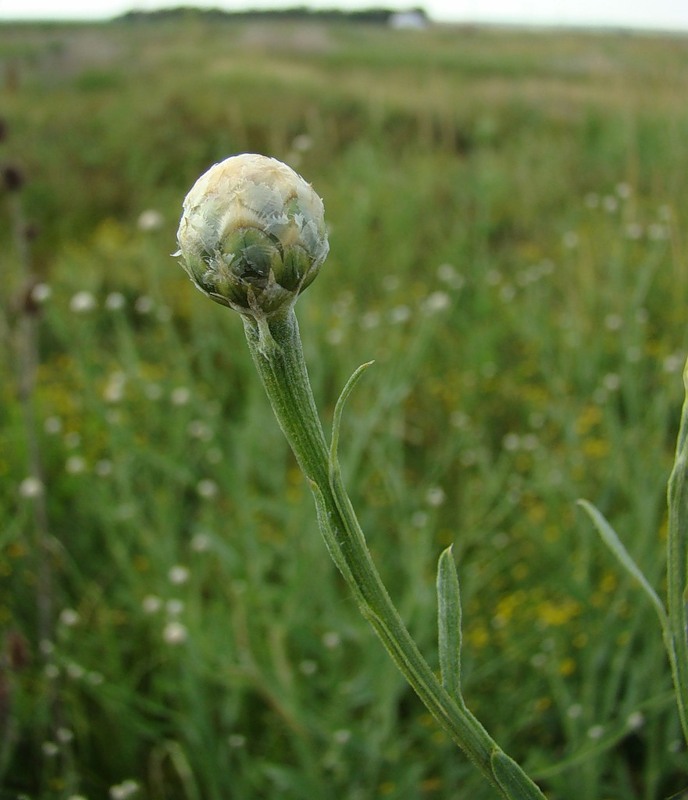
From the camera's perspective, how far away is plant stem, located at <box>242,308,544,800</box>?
0.37 meters

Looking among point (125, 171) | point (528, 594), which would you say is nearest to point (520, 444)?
point (528, 594)

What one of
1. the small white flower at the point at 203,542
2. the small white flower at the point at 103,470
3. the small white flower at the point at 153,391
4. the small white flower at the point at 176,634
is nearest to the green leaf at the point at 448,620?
the small white flower at the point at 176,634

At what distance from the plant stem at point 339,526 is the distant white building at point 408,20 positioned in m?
18.2

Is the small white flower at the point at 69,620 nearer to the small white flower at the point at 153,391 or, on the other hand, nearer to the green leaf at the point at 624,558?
the small white flower at the point at 153,391

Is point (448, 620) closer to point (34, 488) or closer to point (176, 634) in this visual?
point (176, 634)

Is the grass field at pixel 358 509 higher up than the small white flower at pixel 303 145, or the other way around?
the small white flower at pixel 303 145

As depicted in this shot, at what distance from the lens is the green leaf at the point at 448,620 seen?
39 centimetres

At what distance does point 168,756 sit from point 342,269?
8.33ft

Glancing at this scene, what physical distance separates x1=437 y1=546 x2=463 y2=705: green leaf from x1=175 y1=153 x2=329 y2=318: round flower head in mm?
156

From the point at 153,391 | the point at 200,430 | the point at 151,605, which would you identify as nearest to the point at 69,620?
the point at 151,605

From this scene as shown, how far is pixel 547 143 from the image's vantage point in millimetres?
5750

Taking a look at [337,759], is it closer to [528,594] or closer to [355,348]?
[528,594]

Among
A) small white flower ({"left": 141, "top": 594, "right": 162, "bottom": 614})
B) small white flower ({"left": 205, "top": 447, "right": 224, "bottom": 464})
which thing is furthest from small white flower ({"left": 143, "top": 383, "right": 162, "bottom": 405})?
small white flower ({"left": 141, "top": 594, "right": 162, "bottom": 614})

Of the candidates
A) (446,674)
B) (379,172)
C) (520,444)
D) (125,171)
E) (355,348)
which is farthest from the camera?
(125,171)
